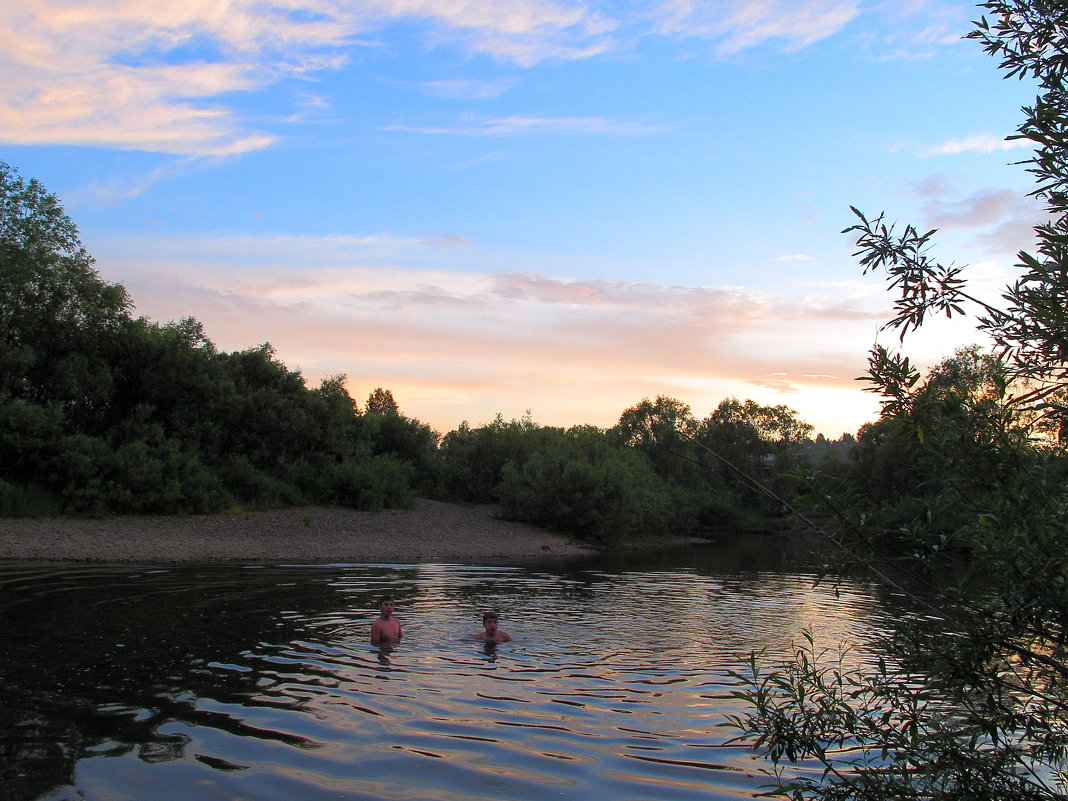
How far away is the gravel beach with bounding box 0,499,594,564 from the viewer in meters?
27.0

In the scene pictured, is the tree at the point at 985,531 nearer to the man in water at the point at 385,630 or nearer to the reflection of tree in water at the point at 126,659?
the reflection of tree in water at the point at 126,659

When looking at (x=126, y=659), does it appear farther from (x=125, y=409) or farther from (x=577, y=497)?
(x=577, y=497)

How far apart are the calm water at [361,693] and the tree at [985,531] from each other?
967 mm

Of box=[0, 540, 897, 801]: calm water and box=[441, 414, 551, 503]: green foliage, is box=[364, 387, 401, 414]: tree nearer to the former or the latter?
box=[441, 414, 551, 503]: green foliage

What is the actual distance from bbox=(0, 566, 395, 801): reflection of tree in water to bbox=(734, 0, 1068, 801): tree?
5869 mm

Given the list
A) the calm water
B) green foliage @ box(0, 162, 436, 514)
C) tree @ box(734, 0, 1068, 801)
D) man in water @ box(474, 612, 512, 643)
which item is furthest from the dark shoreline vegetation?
tree @ box(734, 0, 1068, 801)

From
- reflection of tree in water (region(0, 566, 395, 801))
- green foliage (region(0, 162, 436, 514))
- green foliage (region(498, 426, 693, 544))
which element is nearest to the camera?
reflection of tree in water (region(0, 566, 395, 801))

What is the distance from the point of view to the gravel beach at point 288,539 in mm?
27000

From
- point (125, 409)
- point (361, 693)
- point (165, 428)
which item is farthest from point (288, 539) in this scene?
point (361, 693)

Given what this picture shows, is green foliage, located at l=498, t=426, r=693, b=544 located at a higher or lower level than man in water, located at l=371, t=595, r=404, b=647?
higher

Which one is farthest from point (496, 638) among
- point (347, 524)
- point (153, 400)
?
point (153, 400)

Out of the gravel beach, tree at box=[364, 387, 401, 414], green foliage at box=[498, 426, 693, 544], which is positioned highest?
tree at box=[364, 387, 401, 414]

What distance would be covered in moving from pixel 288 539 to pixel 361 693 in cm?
2477

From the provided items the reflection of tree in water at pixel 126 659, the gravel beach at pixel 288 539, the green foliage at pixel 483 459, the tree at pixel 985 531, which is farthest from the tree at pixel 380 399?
the tree at pixel 985 531
